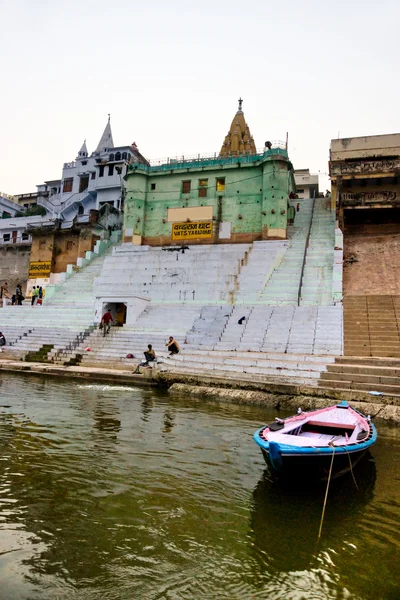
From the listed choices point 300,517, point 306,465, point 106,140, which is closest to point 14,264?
point 106,140

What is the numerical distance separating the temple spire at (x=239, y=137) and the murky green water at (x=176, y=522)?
1594 inches

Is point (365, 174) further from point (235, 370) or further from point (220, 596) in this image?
point (220, 596)

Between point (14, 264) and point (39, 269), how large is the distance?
5.30 meters

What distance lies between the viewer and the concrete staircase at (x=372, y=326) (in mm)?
15062

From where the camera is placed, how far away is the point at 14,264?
3828cm

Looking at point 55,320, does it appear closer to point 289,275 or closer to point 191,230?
point 191,230

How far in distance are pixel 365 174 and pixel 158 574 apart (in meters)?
30.4

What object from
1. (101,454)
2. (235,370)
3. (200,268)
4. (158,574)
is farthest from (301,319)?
(158,574)

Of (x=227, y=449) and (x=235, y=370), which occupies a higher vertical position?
(x=235, y=370)

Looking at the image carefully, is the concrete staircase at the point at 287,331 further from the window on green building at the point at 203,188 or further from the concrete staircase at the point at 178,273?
the window on green building at the point at 203,188

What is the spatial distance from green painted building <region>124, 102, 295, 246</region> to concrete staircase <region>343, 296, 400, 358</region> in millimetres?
10255

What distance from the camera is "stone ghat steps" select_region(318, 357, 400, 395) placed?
1194cm

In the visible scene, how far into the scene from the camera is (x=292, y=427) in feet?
22.7

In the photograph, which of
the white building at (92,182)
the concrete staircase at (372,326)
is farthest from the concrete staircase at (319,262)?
the white building at (92,182)
